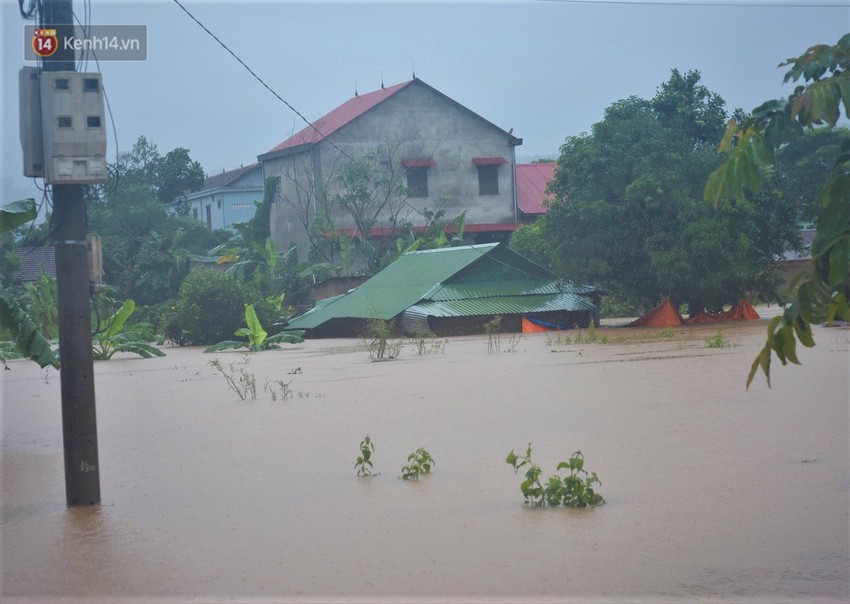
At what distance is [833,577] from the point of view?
5.68 metres

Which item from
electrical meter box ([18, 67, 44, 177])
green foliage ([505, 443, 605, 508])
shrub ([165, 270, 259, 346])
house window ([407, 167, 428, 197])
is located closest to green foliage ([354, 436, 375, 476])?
green foliage ([505, 443, 605, 508])

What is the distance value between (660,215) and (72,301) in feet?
74.3

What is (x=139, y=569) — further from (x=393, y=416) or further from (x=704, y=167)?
(x=704, y=167)

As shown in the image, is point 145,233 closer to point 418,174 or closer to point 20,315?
point 418,174

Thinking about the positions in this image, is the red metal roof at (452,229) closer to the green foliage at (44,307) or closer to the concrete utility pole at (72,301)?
the green foliage at (44,307)

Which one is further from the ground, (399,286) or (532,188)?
(532,188)

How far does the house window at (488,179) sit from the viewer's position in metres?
45.5

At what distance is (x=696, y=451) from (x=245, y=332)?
62.0 ft

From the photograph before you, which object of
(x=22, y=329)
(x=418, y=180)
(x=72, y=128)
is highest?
(x=418, y=180)

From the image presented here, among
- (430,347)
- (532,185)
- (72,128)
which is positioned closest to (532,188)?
(532,185)

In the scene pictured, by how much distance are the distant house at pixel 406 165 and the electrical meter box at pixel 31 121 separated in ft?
110

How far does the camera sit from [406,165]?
43.5 meters

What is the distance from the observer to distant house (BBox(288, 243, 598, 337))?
29172 millimetres

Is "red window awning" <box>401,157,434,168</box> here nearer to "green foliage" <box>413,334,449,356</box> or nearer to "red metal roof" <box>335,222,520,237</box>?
"red metal roof" <box>335,222,520,237</box>
